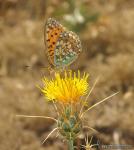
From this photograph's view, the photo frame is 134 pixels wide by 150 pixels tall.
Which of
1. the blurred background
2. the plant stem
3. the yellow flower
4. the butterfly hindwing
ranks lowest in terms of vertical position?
the blurred background

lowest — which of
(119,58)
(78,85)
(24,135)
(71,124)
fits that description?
(24,135)

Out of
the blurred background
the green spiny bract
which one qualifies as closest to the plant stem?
the green spiny bract

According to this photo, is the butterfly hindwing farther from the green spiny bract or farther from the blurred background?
the blurred background

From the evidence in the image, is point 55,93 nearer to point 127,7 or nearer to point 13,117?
point 13,117

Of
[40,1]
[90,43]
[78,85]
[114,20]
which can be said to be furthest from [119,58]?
[78,85]

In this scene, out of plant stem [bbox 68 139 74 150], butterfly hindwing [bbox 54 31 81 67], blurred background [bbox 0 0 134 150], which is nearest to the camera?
plant stem [bbox 68 139 74 150]

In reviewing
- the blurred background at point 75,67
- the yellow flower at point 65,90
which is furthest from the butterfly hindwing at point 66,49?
the blurred background at point 75,67

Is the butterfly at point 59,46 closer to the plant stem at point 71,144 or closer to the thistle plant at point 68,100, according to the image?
the thistle plant at point 68,100
